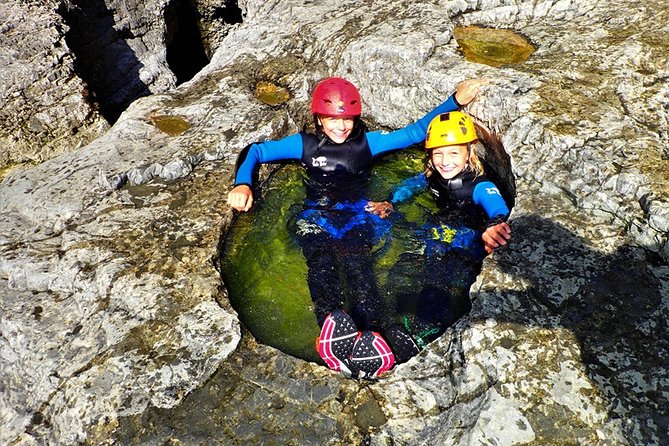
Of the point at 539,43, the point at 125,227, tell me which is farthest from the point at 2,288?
the point at 539,43

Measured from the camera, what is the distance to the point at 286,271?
540cm

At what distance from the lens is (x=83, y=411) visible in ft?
12.4

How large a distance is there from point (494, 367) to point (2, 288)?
4.23 meters

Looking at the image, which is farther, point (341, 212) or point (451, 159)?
point (341, 212)

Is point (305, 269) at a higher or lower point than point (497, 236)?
lower

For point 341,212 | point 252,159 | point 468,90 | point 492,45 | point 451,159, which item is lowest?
point 341,212

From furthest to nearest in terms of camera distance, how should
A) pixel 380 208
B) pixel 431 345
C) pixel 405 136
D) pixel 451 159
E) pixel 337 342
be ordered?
pixel 405 136
pixel 380 208
pixel 451 159
pixel 337 342
pixel 431 345

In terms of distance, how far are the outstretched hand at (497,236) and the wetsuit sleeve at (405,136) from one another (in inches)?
78.9

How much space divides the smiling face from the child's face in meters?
1.11

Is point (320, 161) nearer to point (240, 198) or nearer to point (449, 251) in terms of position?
point (240, 198)

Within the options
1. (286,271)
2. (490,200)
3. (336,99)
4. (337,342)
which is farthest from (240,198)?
(490,200)

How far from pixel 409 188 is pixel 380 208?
66cm

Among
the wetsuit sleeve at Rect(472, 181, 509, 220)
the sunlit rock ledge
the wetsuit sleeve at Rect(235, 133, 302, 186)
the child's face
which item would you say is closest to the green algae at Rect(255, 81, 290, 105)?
the sunlit rock ledge

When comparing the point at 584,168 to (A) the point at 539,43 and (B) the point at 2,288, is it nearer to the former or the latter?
(A) the point at 539,43
